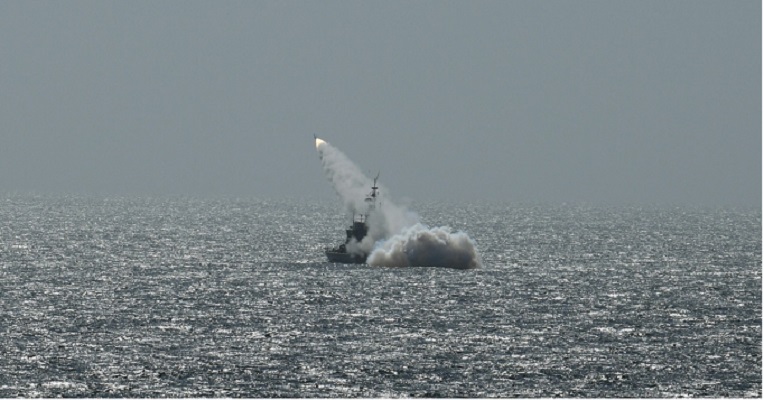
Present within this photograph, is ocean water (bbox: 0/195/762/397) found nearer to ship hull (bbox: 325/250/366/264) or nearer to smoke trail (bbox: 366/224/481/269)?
ship hull (bbox: 325/250/366/264)

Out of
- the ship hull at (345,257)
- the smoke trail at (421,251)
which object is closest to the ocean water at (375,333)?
the ship hull at (345,257)

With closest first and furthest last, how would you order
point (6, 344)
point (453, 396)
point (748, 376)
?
1. point (453, 396)
2. point (748, 376)
3. point (6, 344)

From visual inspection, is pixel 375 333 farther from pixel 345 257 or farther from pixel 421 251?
pixel 345 257

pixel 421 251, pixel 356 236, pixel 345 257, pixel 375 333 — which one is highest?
pixel 356 236

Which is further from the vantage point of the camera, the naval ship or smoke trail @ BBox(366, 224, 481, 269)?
the naval ship

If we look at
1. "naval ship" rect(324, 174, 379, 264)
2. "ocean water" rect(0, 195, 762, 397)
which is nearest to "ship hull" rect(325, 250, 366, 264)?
"naval ship" rect(324, 174, 379, 264)

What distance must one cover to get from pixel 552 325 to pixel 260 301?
34.1m

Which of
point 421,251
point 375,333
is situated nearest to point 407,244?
point 421,251

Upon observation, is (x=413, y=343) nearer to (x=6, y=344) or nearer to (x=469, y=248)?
(x=6, y=344)

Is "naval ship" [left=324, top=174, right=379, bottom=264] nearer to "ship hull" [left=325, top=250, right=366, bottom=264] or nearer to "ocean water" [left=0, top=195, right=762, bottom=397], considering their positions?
"ship hull" [left=325, top=250, right=366, bottom=264]

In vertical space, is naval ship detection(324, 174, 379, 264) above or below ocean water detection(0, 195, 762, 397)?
above

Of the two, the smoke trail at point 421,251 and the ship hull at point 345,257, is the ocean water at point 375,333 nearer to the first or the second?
the ship hull at point 345,257

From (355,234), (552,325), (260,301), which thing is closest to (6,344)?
(260,301)

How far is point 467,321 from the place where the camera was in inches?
4675
